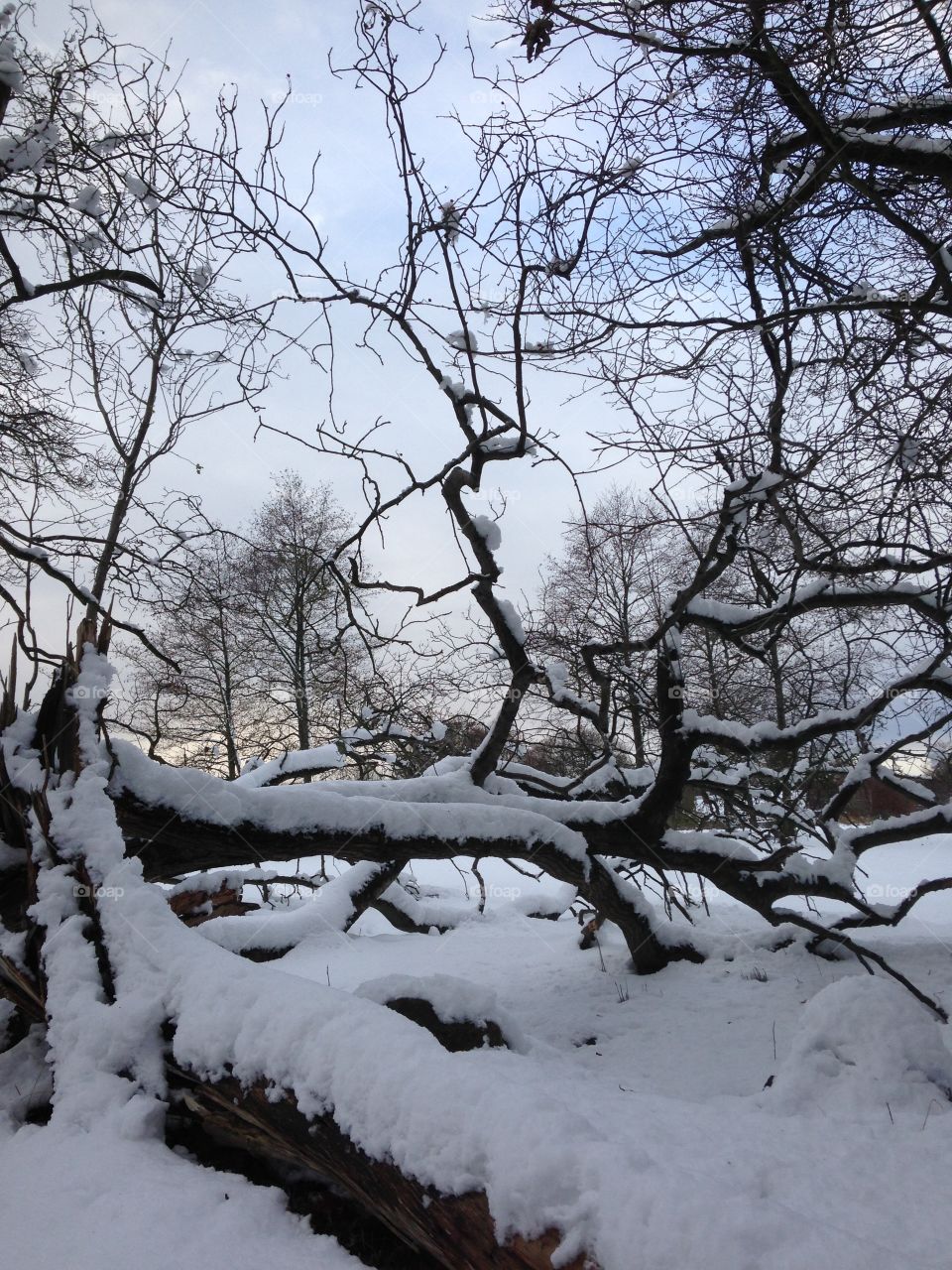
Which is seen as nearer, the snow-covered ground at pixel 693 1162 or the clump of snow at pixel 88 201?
the snow-covered ground at pixel 693 1162

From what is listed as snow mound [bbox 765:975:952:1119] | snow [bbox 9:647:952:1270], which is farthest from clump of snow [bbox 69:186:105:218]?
snow mound [bbox 765:975:952:1119]

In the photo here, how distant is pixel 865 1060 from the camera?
9.49ft

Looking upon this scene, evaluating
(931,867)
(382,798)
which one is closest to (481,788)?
(382,798)

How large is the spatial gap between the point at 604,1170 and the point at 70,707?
3.14 meters

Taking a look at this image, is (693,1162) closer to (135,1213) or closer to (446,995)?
(135,1213)

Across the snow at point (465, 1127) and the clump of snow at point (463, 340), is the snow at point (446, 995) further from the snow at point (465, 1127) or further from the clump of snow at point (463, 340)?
the clump of snow at point (463, 340)

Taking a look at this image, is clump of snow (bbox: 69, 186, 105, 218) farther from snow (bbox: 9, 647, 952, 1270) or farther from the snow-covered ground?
the snow-covered ground

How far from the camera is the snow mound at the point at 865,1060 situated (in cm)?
277

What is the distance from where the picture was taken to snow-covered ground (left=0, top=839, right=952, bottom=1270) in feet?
4.43

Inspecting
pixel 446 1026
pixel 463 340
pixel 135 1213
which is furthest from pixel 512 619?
pixel 135 1213

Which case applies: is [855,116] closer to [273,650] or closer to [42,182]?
[42,182]

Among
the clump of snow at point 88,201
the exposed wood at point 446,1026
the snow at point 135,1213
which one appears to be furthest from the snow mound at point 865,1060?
the clump of snow at point 88,201

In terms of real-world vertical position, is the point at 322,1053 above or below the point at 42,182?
below

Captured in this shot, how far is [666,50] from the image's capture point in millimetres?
2959
